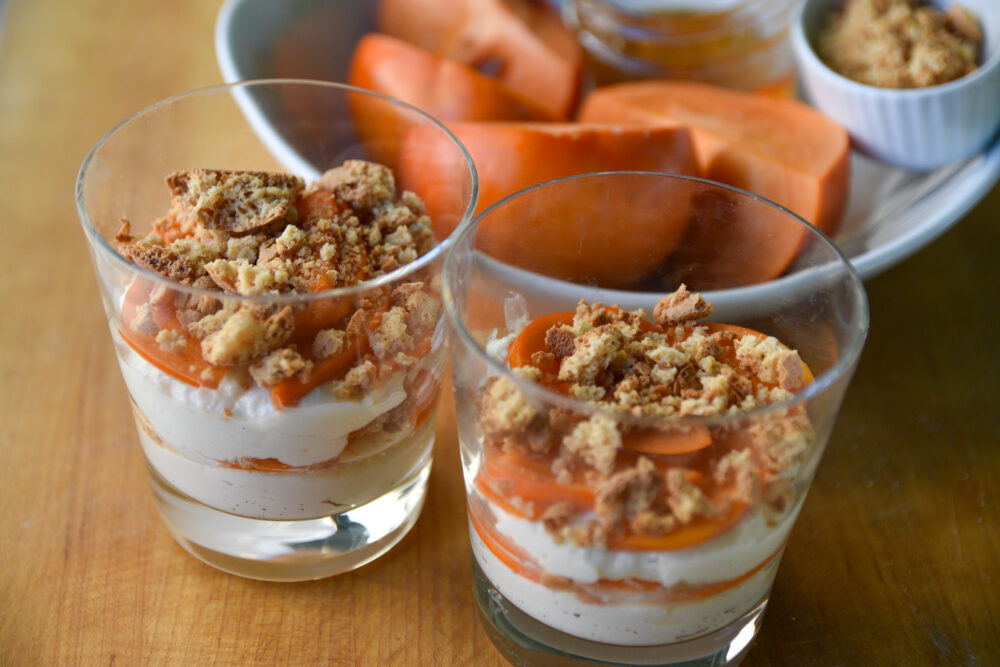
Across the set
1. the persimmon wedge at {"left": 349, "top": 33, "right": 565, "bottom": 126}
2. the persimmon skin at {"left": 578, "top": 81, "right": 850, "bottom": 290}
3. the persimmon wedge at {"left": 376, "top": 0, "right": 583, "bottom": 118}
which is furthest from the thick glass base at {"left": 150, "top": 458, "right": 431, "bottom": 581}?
the persimmon wedge at {"left": 376, "top": 0, "right": 583, "bottom": 118}

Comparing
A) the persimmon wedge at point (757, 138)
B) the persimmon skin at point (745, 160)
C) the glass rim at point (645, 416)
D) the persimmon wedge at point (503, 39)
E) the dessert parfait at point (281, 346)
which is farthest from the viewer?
the persimmon wedge at point (503, 39)

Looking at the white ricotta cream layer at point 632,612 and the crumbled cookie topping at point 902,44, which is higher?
the crumbled cookie topping at point 902,44

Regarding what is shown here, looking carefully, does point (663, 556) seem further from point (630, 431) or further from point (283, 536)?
point (283, 536)

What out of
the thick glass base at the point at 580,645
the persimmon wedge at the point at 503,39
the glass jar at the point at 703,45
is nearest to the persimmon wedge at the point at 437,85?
the persimmon wedge at the point at 503,39

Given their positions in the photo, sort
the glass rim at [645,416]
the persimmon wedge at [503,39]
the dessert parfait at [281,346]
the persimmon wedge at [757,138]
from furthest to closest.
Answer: the persimmon wedge at [503,39] → the persimmon wedge at [757,138] → the dessert parfait at [281,346] → the glass rim at [645,416]

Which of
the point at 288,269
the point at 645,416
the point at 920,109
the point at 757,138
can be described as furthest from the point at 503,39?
the point at 645,416

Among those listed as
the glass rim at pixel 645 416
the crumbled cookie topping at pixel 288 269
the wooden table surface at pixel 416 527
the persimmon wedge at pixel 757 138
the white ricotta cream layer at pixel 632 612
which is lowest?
the wooden table surface at pixel 416 527

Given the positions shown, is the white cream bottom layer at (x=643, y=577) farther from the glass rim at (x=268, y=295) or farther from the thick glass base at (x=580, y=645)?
the glass rim at (x=268, y=295)

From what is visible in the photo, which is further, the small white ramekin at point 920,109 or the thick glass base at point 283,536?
the small white ramekin at point 920,109

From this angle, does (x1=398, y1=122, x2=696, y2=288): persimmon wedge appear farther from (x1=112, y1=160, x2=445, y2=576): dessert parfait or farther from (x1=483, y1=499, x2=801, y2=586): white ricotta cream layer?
(x1=483, y1=499, x2=801, y2=586): white ricotta cream layer
